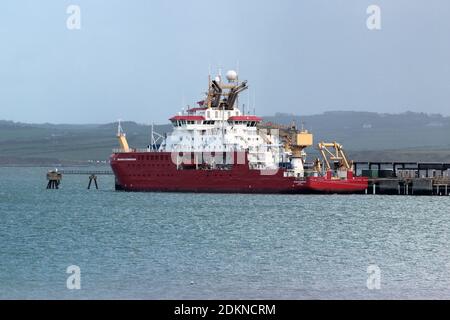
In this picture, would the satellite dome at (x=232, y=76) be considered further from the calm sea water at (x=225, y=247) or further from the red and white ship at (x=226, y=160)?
the calm sea water at (x=225, y=247)

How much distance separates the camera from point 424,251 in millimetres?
43594

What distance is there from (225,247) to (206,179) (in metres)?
30.5

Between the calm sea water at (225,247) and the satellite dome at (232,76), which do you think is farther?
the satellite dome at (232,76)

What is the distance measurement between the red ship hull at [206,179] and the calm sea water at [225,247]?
7.51 ft

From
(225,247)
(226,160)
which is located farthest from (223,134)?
(225,247)

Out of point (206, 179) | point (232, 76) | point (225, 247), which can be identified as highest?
point (232, 76)

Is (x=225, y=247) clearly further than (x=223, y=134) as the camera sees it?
No

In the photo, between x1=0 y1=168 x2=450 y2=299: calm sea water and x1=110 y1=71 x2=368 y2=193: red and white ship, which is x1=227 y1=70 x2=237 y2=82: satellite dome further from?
x1=0 y1=168 x2=450 y2=299: calm sea water

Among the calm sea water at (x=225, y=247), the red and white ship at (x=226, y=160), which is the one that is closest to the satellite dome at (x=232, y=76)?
the red and white ship at (x=226, y=160)

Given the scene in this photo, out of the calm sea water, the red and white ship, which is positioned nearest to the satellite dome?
the red and white ship

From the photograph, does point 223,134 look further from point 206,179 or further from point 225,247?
point 225,247

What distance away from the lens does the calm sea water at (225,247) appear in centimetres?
3375

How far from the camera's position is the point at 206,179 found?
244ft
